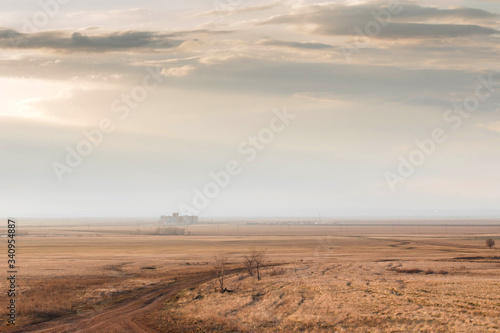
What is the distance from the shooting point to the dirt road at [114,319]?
45.2m

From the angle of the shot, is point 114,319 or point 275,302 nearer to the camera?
point 114,319

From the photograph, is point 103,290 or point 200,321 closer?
point 200,321

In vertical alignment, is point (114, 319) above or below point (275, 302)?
below

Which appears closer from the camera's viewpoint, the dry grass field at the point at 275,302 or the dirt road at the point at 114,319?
the dry grass field at the point at 275,302

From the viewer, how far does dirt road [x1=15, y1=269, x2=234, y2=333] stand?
45.2 meters

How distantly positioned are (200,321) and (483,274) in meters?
45.2

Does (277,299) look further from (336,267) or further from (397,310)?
(336,267)

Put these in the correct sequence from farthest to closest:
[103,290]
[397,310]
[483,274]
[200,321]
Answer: [483,274], [103,290], [200,321], [397,310]

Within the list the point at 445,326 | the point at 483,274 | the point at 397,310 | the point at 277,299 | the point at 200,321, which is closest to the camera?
the point at 445,326

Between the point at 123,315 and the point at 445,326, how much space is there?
101ft

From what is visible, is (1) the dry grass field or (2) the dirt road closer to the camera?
(1) the dry grass field

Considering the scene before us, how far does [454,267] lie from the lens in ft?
269

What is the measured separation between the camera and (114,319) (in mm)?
48750

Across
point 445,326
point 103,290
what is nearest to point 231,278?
point 103,290
